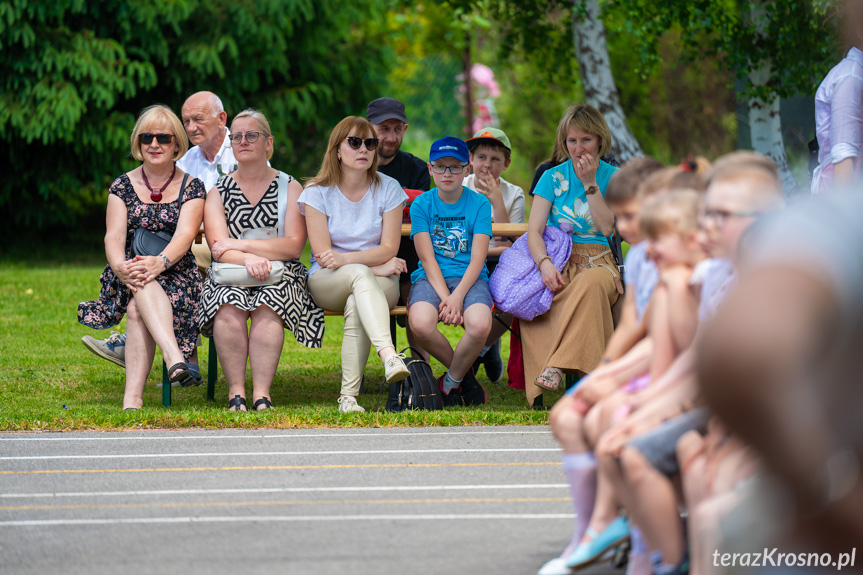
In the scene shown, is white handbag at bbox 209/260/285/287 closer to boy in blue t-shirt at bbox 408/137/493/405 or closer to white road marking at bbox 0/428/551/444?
boy in blue t-shirt at bbox 408/137/493/405

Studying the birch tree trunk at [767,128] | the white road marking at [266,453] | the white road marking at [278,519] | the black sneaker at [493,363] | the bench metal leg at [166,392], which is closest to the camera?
the white road marking at [278,519]

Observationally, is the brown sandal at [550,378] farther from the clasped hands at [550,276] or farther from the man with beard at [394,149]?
the man with beard at [394,149]

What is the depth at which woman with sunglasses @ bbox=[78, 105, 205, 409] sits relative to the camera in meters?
6.12

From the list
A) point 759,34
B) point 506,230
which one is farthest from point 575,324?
point 759,34

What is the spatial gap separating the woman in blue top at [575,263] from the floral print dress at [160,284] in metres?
2.06

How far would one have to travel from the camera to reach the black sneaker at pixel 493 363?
7141 millimetres

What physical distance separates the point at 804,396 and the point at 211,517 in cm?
337

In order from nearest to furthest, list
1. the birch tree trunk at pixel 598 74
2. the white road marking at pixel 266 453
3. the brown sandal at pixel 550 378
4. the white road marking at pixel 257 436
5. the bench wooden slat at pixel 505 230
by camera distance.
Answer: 1. the white road marking at pixel 266 453
2. the white road marking at pixel 257 436
3. the brown sandal at pixel 550 378
4. the bench wooden slat at pixel 505 230
5. the birch tree trunk at pixel 598 74

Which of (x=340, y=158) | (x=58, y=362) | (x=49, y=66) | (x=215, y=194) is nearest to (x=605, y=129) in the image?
(x=340, y=158)

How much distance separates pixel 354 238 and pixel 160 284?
1.22 metres

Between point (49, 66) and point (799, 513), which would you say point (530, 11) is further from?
point (799, 513)

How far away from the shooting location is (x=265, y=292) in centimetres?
601

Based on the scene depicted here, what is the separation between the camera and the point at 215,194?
6.26 metres

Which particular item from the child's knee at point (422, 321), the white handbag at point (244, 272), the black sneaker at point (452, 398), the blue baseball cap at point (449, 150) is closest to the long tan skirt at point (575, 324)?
the black sneaker at point (452, 398)
